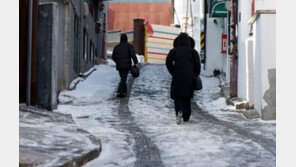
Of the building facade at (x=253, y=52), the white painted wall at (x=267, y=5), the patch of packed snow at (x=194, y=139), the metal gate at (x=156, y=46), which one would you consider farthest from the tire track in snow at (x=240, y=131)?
the metal gate at (x=156, y=46)

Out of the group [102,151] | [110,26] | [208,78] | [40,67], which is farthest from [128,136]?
[110,26]

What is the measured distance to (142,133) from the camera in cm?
788

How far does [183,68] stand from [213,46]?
11717 mm

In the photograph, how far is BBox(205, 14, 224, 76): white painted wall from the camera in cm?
2048

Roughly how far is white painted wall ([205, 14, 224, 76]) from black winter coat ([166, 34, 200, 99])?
1125cm

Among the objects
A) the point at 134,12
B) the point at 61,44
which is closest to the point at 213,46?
the point at 61,44

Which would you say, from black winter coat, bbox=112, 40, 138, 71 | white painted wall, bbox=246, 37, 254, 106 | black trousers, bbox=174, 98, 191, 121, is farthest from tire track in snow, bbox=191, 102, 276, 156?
black winter coat, bbox=112, 40, 138, 71

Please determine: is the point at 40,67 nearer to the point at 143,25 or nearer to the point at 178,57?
the point at 178,57

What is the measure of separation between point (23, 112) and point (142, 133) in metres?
2.29

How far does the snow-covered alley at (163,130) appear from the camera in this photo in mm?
5746

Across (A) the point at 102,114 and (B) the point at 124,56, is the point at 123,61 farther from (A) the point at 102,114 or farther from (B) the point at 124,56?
(A) the point at 102,114

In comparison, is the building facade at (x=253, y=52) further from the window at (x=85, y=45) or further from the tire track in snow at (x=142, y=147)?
the window at (x=85, y=45)

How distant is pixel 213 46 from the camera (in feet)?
67.8

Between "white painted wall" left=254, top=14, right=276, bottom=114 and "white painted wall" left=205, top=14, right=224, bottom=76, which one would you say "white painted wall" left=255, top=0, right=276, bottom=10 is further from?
"white painted wall" left=205, top=14, right=224, bottom=76
